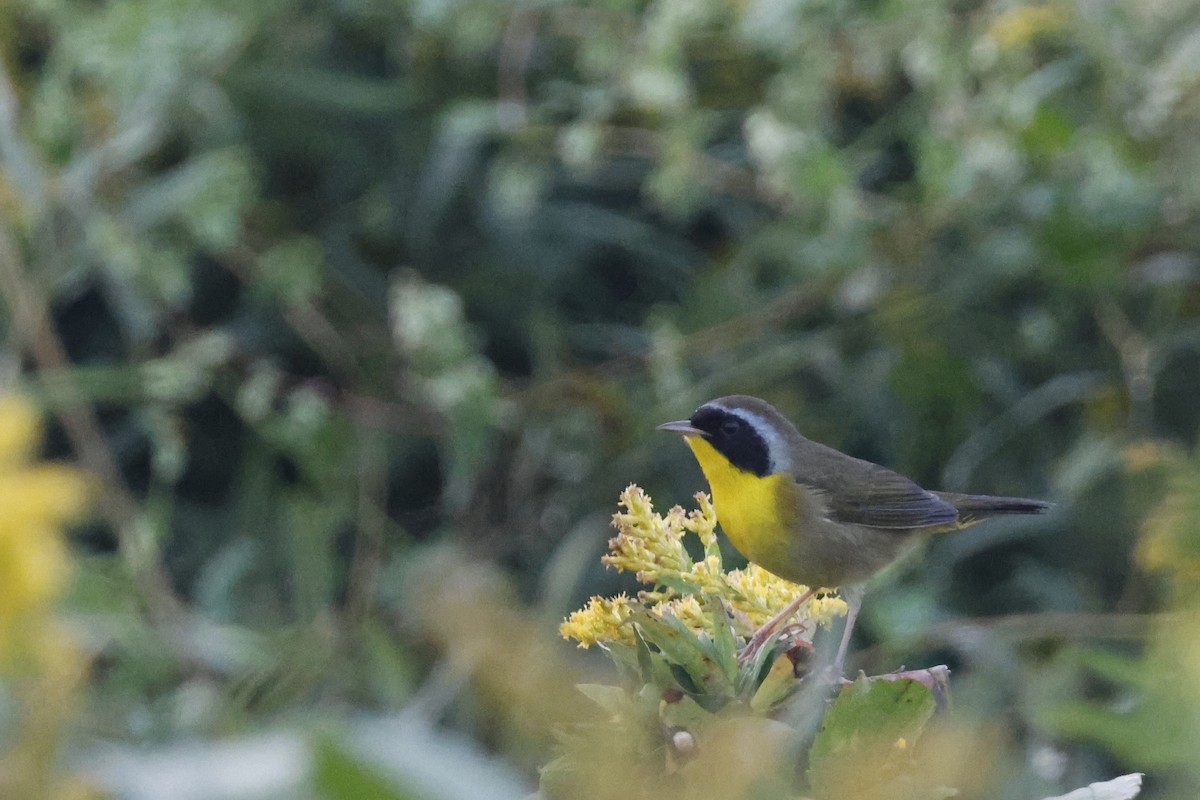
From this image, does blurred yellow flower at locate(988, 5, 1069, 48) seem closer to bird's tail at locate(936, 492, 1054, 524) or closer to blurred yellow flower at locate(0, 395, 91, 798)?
bird's tail at locate(936, 492, 1054, 524)

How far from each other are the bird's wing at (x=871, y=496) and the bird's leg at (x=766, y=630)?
0.48 m

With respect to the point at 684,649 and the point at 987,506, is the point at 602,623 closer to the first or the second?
the point at 684,649

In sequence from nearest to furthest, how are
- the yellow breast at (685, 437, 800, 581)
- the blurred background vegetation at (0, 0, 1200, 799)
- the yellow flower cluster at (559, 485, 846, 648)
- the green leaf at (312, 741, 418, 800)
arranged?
the green leaf at (312, 741, 418, 800)
the yellow flower cluster at (559, 485, 846, 648)
the yellow breast at (685, 437, 800, 581)
the blurred background vegetation at (0, 0, 1200, 799)

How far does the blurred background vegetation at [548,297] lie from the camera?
178 centimetres

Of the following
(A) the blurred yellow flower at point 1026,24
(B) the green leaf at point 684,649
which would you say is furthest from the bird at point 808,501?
(A) the blurred yellow flower at point 1026,24

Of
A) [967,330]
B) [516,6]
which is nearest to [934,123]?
[967,330]

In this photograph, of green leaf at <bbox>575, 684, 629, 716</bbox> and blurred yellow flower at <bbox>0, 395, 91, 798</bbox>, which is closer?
blurred yellow flower at <bbox>0, 395, 91, 798</bbox>

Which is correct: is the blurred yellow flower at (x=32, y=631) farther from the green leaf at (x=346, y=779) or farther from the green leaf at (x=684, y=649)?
the green leaf at (x=684, y=649)

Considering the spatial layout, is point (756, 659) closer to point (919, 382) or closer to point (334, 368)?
point (919, 382)

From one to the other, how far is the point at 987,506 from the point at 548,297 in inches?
44.7

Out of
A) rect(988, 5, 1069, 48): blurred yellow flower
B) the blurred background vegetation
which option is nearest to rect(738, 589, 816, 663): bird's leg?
the blurred background vegetation

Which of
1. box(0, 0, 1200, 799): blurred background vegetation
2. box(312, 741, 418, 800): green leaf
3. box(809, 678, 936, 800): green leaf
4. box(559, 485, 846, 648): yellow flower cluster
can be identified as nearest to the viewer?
box(312, 741, 418, 800): green leaf

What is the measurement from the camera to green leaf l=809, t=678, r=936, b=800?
499 mm

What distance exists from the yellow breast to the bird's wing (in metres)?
0.05
